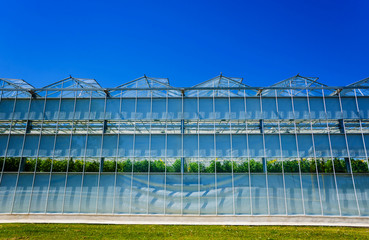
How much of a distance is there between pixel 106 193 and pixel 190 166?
293 inches

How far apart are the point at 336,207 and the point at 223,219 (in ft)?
30.0

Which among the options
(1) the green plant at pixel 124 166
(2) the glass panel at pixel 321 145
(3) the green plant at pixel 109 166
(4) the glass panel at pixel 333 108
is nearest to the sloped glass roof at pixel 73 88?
(3) the green plant at pixel 109 166

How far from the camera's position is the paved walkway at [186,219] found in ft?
56.8

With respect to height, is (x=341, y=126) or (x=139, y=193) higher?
(x=341, y=126)

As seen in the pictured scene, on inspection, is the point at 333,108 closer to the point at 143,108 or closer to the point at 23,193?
the point at 143,108

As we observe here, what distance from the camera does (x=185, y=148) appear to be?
762 inches

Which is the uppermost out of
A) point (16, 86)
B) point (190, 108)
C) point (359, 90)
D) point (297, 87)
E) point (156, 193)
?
point (16, 86)

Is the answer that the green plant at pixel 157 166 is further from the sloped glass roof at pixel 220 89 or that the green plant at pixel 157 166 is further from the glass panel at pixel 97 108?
the sloped glass roof at pixel 220 89

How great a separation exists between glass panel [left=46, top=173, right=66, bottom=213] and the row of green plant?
68cm

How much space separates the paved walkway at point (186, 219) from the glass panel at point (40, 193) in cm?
54

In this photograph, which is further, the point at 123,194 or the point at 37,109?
the point at 37,109

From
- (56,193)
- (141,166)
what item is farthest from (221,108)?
(56,193)

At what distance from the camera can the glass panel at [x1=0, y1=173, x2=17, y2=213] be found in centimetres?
1847

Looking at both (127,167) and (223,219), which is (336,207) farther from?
(127,167)
